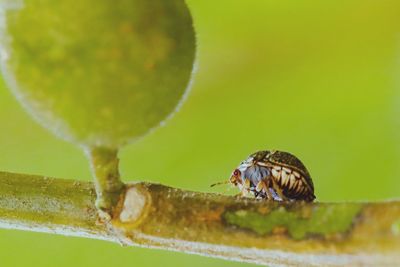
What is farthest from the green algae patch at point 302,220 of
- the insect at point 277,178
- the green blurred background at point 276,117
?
the green blurred background at point 276,117

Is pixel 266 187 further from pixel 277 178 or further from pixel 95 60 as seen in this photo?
pixel 95 60

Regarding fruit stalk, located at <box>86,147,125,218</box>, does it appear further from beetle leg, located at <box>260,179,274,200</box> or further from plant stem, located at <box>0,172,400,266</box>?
beetle leg, located at <box>260,179,274,200</box>

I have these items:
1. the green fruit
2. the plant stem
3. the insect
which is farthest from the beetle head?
the green fruit

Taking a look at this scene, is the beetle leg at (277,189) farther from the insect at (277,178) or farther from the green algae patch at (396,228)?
the green algae patch at (396,228)

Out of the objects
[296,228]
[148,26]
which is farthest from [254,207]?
[148,26]

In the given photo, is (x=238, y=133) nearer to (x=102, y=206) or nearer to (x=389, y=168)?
(x=389, y=168)

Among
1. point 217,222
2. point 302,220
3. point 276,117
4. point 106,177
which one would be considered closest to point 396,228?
point 302,220
